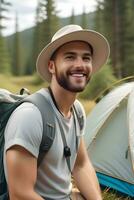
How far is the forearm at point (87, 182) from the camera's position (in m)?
2.83

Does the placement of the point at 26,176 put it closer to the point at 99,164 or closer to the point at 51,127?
the point at 51,127

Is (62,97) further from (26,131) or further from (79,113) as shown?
(26,131)

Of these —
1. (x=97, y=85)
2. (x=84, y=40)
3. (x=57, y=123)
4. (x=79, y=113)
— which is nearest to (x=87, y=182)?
(x=79, y=113)

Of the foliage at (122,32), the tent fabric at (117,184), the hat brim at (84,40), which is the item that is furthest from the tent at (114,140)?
the foliage at (122,32)

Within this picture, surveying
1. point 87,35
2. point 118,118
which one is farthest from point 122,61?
point 87,35

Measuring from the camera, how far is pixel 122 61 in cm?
3675

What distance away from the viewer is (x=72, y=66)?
2.47m

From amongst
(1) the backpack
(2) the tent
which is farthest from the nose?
(2) the tent

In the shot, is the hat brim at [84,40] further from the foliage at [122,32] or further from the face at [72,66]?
the foliage at [122,32]

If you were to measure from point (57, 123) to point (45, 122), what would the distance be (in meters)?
0.15

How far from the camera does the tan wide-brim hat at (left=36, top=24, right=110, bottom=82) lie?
2457mm

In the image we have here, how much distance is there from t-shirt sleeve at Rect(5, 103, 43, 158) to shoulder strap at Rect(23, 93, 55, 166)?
1.6 inches

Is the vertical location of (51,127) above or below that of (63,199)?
above

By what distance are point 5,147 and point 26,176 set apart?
0.61 ft
